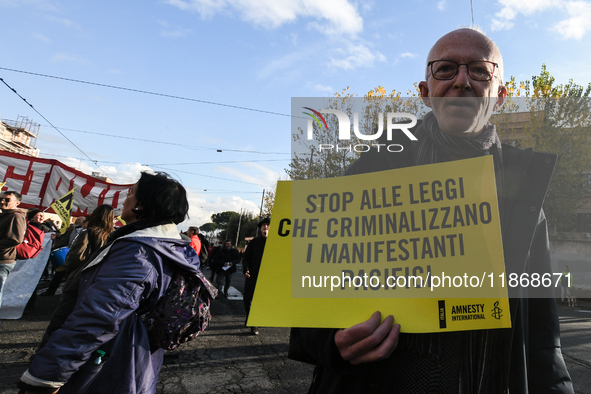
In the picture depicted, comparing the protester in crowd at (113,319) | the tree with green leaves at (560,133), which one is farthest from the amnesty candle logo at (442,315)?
the tree with green leaves at (560,133)

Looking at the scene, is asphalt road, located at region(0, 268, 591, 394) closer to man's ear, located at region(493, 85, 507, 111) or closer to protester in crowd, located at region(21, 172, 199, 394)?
protester in crowd, located at region(21, 172, 199, 394)

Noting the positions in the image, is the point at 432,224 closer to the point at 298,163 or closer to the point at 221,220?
the point at 298,163

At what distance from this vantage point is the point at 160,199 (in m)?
2.14

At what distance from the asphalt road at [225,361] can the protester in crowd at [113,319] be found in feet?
6.56

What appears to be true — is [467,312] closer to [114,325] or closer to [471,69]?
[471,69]

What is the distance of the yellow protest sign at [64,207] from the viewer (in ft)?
21.1

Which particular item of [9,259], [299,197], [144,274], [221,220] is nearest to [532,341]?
[299,197]

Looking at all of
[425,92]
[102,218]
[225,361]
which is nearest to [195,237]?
[102,218]

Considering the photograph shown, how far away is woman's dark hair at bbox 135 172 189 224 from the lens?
2.12 m

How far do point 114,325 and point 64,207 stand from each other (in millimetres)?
5913

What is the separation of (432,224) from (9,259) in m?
5.27

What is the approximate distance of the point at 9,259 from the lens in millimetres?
4453

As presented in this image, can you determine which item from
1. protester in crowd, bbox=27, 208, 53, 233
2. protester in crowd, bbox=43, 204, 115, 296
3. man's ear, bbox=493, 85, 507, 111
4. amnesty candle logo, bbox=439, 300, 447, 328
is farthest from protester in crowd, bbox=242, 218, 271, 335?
amnesty candle logo, bbox=439, 300, 447, 328


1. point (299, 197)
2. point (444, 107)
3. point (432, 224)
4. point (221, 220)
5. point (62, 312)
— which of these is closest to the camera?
point (432, 224)
